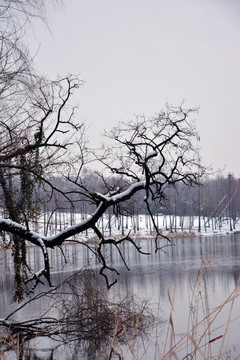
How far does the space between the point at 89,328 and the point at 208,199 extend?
4763 cm

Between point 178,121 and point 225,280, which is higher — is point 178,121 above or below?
above

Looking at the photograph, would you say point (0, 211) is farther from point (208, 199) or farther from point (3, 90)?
point (208, 199)

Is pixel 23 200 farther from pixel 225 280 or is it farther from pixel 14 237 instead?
pixel 225 280

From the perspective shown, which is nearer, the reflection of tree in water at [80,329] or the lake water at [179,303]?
the lake water at [179,303]

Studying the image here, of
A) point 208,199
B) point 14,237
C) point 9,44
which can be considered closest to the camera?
point 9,44

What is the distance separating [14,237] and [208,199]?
4626 centimetres

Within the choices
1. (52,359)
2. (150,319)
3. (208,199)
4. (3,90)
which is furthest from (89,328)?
(208,199)

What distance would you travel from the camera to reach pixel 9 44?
4941mm

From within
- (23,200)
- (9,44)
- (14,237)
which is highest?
(9,44)

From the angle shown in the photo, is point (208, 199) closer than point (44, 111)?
No

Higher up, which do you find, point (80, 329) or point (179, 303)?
point (80, 329)

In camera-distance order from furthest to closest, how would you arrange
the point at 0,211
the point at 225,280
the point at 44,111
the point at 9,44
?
the point at 225,280, the point at 0,211, the point at 44,111, the point at 9,44

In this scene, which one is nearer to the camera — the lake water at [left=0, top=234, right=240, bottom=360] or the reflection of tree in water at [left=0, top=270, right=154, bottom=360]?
the lake water at [left=0, top=234, right=240, bottom=360]

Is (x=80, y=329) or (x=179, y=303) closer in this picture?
(x=80, y=329)
